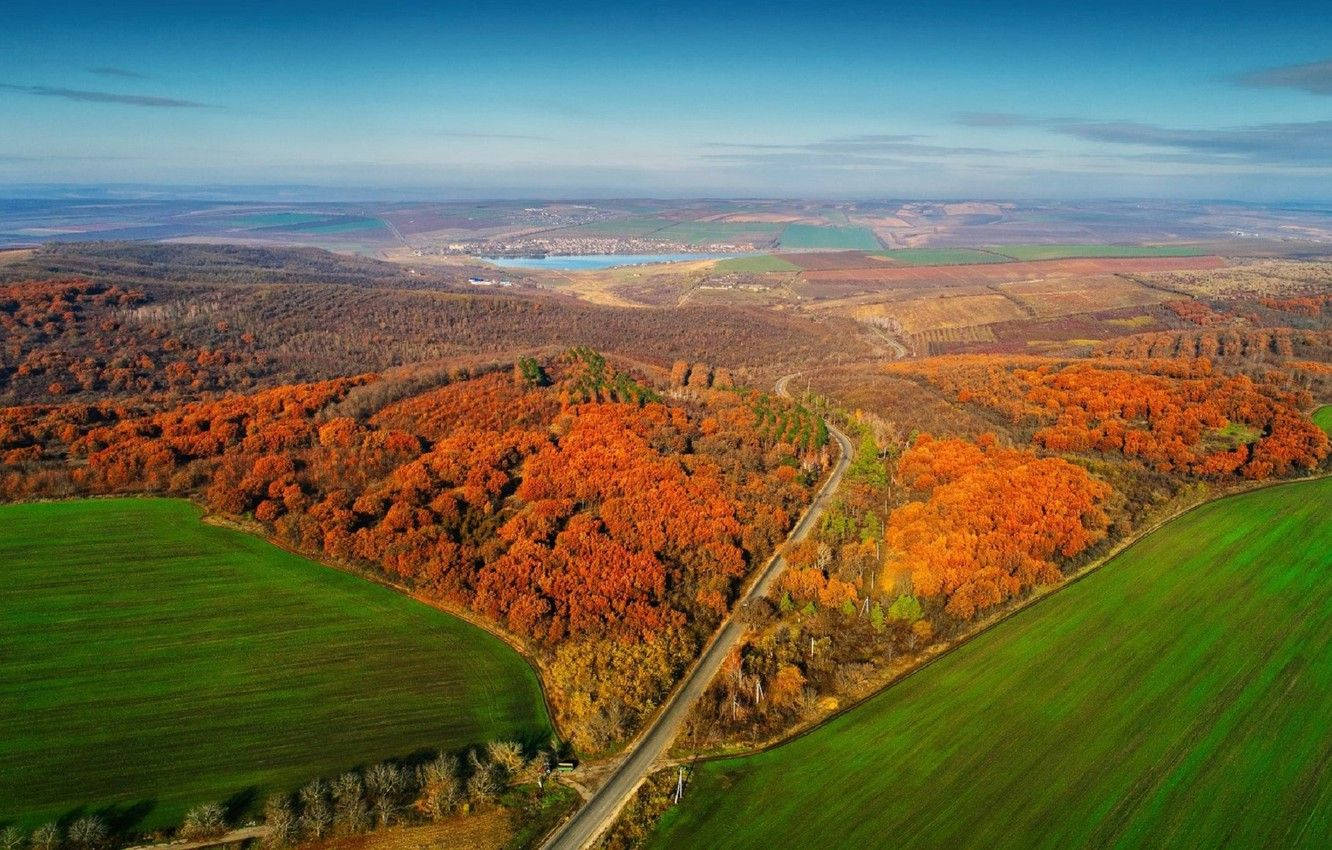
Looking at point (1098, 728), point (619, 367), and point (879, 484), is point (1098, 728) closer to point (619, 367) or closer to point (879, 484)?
point (879, 484)

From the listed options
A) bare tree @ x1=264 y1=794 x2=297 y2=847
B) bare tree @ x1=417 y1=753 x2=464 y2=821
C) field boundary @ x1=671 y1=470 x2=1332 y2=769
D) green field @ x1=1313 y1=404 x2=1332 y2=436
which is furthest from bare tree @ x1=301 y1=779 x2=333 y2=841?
green field @ x1=1313 y1=404 x2=1332 y2=436

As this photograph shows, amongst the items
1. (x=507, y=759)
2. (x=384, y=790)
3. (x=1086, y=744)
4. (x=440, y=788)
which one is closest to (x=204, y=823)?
(x=384, y=790)

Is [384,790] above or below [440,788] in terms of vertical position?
above

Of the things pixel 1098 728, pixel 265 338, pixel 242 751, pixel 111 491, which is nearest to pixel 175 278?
pixel 265 338

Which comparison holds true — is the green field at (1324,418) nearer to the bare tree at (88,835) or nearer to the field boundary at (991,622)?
the field boundary at (991,622)

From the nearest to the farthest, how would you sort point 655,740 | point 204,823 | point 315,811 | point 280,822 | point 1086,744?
point 204,823 < point 280,822 < point 315,811 < point 1086,744 < point 655,740

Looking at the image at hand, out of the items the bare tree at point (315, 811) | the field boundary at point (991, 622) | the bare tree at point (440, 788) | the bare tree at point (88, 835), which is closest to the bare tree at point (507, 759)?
the bare tree at point (440, 788)

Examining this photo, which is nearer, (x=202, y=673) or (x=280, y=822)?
(x=280, y=822)

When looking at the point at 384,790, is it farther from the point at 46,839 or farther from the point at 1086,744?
the point at 1086,744
